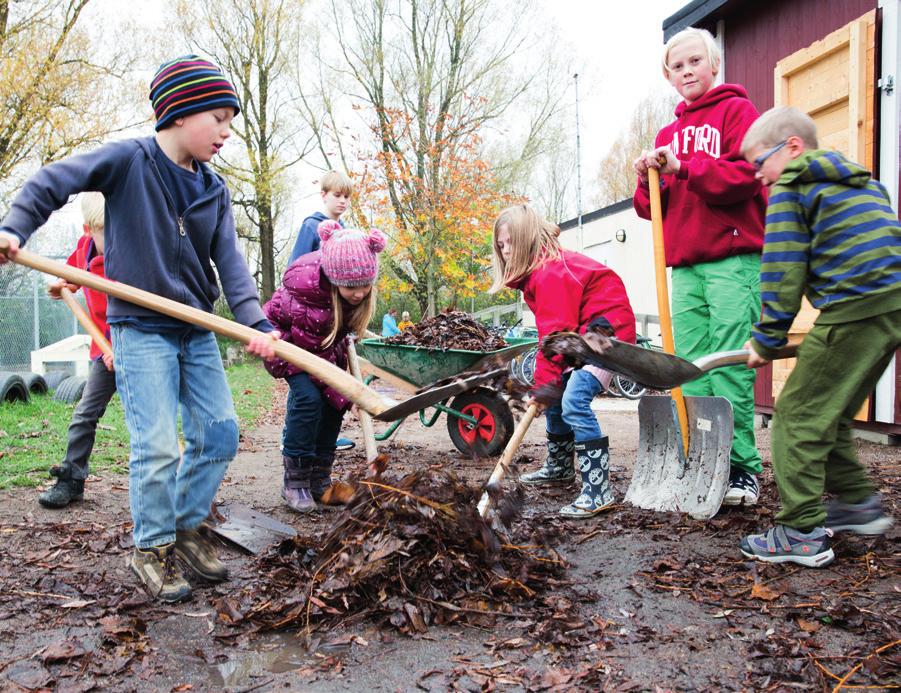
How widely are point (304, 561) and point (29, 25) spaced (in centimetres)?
1704

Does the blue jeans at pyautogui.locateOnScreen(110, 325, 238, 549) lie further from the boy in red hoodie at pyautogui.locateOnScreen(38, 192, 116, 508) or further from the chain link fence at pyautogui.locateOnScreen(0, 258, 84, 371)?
the chain link fence at pyautogui.locateOnScreen(0, 258, 84, 371)

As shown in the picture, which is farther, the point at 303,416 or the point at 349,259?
the point at 303,416

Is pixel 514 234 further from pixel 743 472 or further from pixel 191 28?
pixel 191 28

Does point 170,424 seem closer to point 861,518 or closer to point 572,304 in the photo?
point 572,304

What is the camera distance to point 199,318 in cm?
257

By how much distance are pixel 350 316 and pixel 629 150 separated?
41214 mm

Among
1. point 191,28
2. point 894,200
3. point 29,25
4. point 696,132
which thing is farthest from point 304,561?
point 191,28

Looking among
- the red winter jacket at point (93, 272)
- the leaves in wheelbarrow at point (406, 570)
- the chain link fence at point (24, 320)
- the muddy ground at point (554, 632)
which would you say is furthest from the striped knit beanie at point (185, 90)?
the chain link fence at point (24, 320)

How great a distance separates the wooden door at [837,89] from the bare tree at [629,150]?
35.2 metres

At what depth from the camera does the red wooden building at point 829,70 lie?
5.33 meters

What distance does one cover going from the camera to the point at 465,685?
2.00m

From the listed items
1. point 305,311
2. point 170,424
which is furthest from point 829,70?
point 170,424

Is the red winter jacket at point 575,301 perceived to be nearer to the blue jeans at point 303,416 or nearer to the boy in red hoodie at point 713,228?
the boy in red hoodie at point 713,228

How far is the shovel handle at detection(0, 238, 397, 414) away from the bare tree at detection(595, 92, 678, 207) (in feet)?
131
